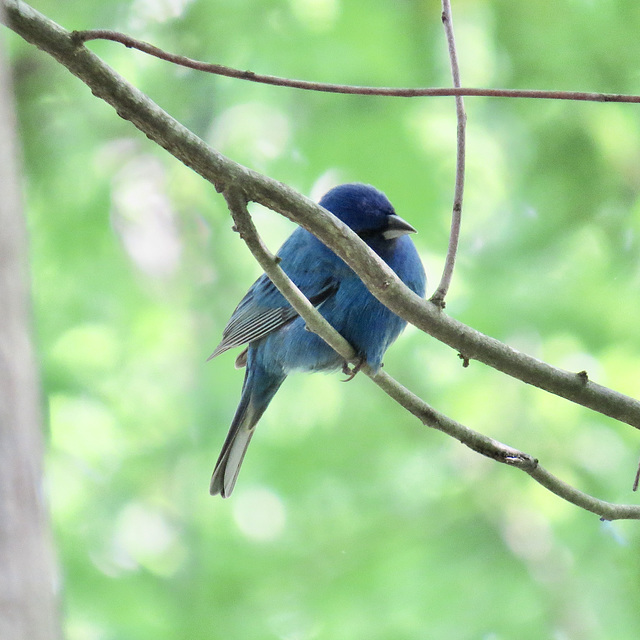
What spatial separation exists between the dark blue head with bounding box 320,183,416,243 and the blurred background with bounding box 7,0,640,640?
1063 mm

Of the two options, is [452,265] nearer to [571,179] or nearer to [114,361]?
[571,179]

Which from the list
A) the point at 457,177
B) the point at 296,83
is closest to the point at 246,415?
the point at 457,177

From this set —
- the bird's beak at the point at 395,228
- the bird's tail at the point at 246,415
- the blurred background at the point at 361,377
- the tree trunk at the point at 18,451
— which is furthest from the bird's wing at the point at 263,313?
the tree trunk at the point at 18,451

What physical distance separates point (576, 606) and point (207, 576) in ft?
8.32

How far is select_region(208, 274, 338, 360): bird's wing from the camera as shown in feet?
15.6

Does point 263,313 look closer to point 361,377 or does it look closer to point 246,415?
point 246,415

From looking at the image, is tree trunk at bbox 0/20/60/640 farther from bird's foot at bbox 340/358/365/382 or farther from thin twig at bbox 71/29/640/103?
bird's foot at bbox 340/358/365/382

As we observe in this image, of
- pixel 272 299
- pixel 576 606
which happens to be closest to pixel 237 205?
pixel 272 299

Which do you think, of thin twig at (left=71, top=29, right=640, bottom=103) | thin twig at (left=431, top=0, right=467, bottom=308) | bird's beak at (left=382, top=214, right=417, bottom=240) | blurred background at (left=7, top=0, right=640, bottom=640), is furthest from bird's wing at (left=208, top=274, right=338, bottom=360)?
thin twig at (left=71, top=29, right=640, bottom=103)

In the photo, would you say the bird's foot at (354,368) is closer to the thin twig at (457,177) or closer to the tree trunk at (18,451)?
the thin twig at (457,177)

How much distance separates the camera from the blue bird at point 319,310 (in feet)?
14.7

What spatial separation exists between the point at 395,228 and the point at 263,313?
920mm

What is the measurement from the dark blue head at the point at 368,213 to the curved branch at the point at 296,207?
2.02m

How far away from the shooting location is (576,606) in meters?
5.77
